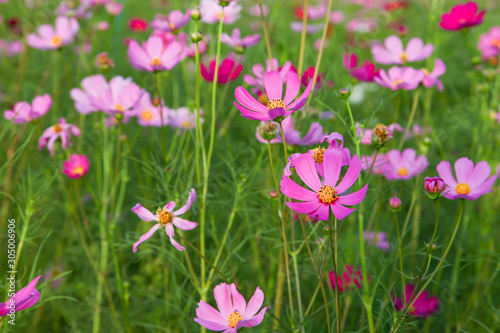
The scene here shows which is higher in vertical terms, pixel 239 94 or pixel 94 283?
pixel 239 94

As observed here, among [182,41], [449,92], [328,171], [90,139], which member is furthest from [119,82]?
[449,92]

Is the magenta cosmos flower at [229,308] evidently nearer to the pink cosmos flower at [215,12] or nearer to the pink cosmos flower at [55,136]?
the pink cosmos flower at [55,136]

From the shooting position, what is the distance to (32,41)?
4.16 feet

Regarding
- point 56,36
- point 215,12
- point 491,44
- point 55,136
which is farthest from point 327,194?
point 491,44

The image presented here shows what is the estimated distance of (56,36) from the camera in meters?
1.30

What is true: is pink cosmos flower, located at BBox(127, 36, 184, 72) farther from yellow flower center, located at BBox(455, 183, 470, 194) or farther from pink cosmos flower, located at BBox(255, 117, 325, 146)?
yellow flower center, located at BBox(455, 183, 470, 194)

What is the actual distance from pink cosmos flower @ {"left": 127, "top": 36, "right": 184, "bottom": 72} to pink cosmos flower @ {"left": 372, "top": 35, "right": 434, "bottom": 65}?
498 millimetres

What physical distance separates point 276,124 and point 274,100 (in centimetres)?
3

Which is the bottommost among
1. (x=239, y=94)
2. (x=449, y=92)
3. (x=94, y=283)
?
(x=94, y=283)

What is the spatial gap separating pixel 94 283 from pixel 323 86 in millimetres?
783

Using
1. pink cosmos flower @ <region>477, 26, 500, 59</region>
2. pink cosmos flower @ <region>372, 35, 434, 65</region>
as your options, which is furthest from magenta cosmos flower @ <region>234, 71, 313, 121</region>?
pink cosmos flower @ <region>477, 26, 500, 59</region>

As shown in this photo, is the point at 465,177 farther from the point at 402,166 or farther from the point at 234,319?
the point at 234,319

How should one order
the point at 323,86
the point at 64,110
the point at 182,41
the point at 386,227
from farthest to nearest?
the point at 64,110
the point at 386,227
the point at 182,41
the point at 323,86

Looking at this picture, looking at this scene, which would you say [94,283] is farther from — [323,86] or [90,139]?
[323,86]
